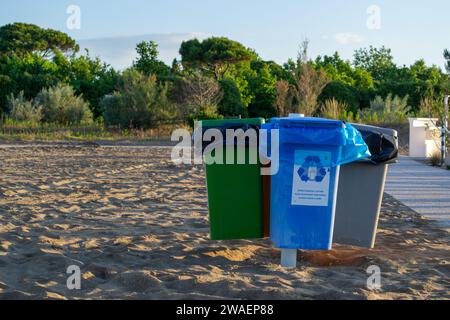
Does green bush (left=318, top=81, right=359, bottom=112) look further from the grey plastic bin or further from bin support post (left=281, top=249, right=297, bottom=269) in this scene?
bin support post (left=281, top=249, right=297, bottom=269)

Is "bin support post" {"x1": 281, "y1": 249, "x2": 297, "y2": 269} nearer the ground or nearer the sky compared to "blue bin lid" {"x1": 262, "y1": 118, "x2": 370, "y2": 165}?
nearer the ground

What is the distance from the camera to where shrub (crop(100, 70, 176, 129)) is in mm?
31422

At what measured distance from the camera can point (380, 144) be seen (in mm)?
6641

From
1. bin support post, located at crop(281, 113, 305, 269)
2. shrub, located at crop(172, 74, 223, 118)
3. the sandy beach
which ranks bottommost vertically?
the sandy beach

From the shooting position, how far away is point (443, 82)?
17.8 meters

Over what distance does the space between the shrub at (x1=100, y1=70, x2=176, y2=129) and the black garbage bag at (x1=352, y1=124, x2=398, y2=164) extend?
24973 mm

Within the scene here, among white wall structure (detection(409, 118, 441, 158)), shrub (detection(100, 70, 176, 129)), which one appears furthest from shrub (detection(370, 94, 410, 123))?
shrub (detection(100, 70, 176, 129))

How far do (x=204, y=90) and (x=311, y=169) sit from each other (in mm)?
27131

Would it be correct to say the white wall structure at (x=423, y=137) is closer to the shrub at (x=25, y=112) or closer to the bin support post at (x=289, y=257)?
the bin support post at (x=289, y=257)

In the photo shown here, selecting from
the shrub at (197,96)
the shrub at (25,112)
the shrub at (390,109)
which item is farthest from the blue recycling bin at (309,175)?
the shrub at (25,112)

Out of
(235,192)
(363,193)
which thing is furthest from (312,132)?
(363,193)

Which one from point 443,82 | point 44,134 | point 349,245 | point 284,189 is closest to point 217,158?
point 284,189

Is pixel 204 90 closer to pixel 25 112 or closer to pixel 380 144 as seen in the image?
pixel 25 112
